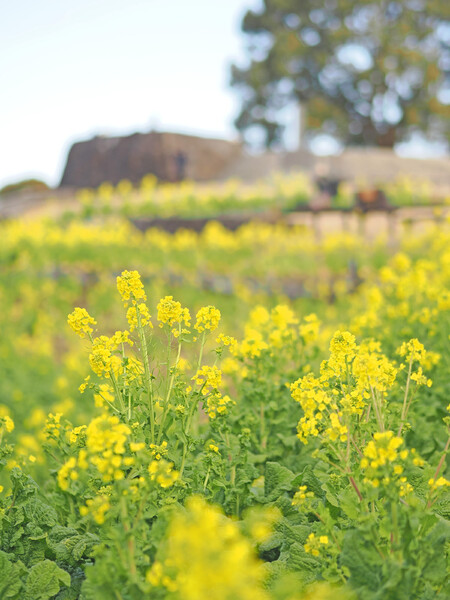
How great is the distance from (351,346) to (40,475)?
257 cm

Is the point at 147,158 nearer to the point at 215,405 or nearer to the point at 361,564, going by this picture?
the point at 215,405

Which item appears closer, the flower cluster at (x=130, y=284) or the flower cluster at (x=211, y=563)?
the flower cluster at (x=211, y=563)

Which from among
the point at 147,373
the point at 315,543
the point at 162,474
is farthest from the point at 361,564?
the point at 147,373

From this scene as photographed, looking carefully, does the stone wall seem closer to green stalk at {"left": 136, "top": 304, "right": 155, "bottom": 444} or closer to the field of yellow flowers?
the field of yellow flowers

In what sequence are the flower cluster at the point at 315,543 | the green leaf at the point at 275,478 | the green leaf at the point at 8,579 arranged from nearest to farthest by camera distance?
1. the flower cluster at the point at 315,543
2. the green leaf at the point at 8,579
3. the green leaf at the point at 275,478

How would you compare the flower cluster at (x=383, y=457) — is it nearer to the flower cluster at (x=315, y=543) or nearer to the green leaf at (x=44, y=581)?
the flower cluster at (x=315, y=543)

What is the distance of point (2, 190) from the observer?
94.2ft

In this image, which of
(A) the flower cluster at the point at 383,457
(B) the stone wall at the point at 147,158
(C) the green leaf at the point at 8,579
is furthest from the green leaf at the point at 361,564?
(B) the stone wall at the point at 147,158

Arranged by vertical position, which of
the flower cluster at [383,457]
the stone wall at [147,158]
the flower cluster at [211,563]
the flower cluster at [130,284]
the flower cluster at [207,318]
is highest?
the flower cluster at [130,284]

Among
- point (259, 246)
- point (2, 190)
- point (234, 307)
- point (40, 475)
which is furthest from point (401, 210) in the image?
point (2, 190)

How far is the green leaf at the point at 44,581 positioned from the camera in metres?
1.75

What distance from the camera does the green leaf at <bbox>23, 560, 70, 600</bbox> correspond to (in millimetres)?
1748

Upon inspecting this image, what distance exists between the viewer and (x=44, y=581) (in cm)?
176

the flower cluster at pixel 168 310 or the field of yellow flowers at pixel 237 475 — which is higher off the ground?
the flower cluster at pixel 168 310
